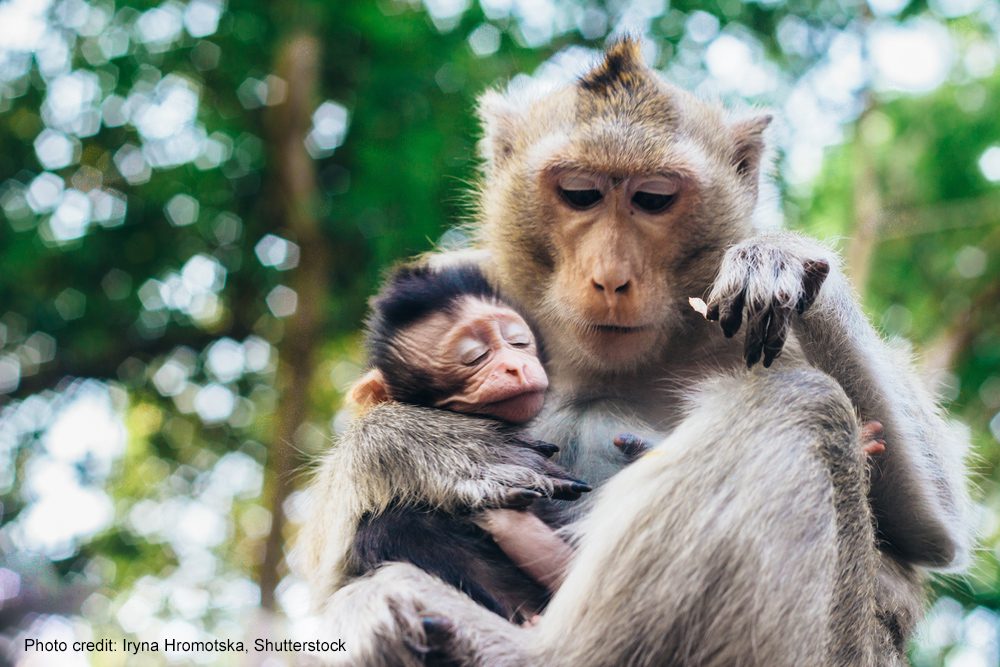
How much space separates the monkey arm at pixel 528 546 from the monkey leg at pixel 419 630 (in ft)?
0.78

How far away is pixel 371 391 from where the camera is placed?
4.31 metres

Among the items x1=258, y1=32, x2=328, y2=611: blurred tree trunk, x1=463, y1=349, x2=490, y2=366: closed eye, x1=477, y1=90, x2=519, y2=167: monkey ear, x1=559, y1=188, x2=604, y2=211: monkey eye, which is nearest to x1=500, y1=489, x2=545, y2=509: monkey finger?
x1=463, y1=349, x2=490, y2=366: closed eye

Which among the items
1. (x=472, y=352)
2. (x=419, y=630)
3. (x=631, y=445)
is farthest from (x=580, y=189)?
(x=419, y=630)

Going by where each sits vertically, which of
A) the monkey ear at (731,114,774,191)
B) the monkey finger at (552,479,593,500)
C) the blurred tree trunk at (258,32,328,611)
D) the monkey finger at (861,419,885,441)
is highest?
the monkey ear at (731,114,774,191)

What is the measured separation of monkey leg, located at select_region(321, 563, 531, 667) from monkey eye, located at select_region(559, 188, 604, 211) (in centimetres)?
165

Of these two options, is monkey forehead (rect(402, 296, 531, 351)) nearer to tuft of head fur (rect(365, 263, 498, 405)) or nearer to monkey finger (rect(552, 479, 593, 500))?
tuft of head fur (rect(365, 263, 498, 405))

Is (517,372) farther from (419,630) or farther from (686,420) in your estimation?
(419,630)

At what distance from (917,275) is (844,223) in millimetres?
1783

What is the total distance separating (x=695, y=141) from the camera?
4.40 meters

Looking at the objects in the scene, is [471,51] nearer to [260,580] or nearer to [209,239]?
[209,239]

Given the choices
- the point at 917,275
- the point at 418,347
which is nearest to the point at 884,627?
the point at 418,347

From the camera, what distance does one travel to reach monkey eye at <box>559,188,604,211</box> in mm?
4184

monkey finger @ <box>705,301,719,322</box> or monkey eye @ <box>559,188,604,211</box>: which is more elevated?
monkey eye @ <box>559,188,604,211</box>

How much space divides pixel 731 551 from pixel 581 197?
1.69 m
